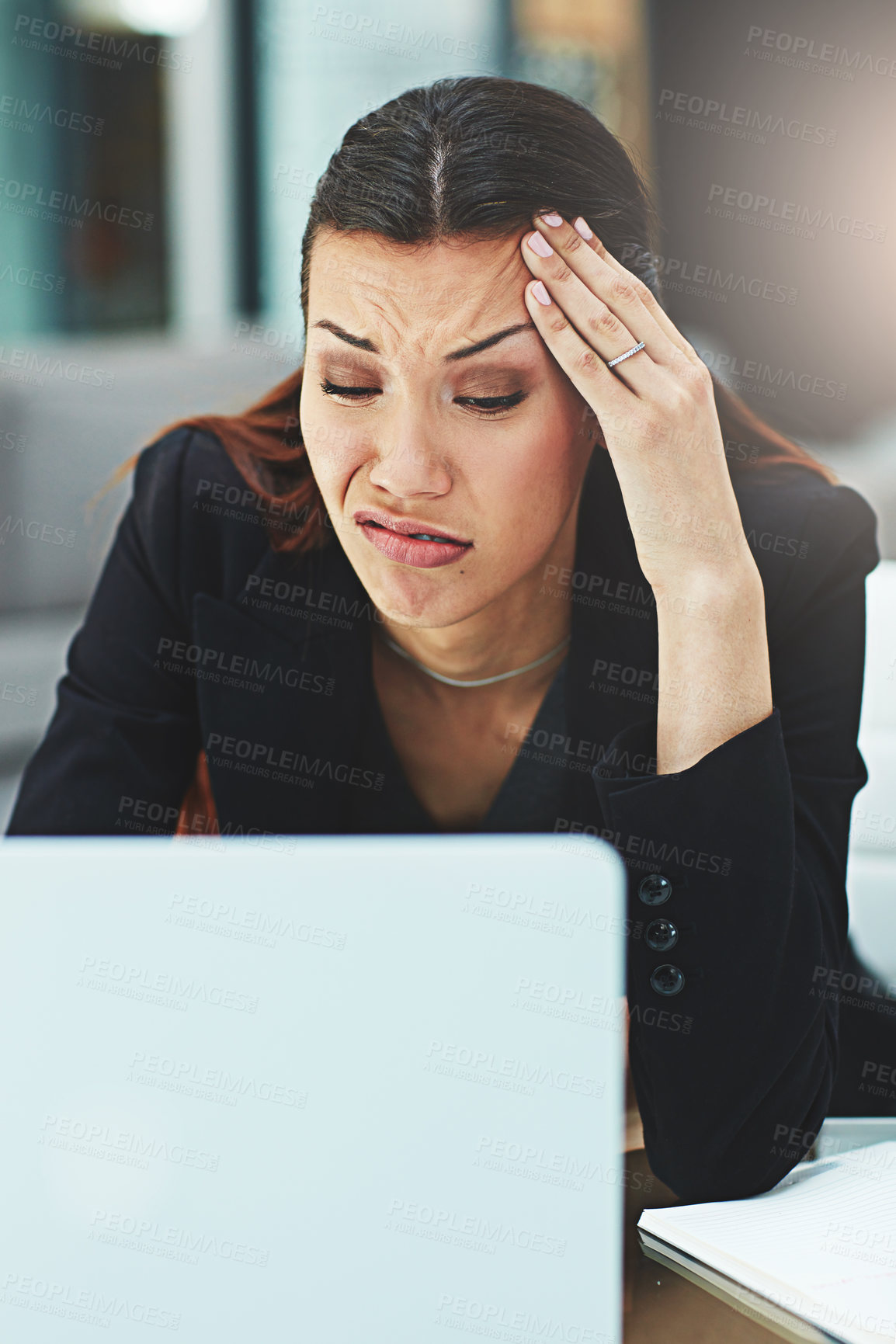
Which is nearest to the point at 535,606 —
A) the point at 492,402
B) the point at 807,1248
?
the point at 492,402

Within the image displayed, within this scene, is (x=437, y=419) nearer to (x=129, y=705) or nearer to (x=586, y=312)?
(x=586, y=312)

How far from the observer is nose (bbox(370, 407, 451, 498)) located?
101 centimetres

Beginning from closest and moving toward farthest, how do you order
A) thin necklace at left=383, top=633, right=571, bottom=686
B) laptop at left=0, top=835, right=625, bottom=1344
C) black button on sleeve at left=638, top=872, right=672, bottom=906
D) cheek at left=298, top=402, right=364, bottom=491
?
laptop at left=0, top=835, right=625, bottom=1344
black button on sleeve at left=638, top=872, right=672, bottom=906
cheek at left=298, top=402, right=364, bottom=491
thin necklace at left=383, top=633, right=571, bottom=686

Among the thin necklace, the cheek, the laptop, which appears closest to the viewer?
the laptop

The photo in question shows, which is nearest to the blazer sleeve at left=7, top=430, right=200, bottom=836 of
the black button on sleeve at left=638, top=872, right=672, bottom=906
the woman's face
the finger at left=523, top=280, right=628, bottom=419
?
the woman's face

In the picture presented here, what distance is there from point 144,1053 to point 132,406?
64.3 inches

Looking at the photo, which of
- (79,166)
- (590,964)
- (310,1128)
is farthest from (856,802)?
(79,166)

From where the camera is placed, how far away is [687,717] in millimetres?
1004

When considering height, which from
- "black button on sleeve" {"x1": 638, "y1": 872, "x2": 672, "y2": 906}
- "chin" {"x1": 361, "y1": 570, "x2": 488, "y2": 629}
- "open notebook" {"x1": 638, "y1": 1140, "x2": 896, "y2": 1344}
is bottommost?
"open notebook" {"x1": 638, "y1": 1140, "x2": 896, "y2": 1344}

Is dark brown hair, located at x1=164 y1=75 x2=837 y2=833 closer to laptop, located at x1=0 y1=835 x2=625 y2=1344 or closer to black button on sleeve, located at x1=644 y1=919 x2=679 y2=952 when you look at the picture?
black button on sleeve, located at x1=644 y1=919 x2=679 y2=952

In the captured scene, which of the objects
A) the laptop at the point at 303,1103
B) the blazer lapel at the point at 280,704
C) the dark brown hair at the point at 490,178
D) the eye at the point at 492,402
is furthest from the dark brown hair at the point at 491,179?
the laptop at the point at 303,1103

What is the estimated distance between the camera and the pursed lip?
1059 mm

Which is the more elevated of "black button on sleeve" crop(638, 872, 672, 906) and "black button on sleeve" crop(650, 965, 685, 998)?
"black button on sleeve" crop(638, 872, 672, 906)

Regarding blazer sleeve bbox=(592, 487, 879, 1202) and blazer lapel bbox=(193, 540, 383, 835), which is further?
blazer lapel bbox=(193, 540, 383, 835)
